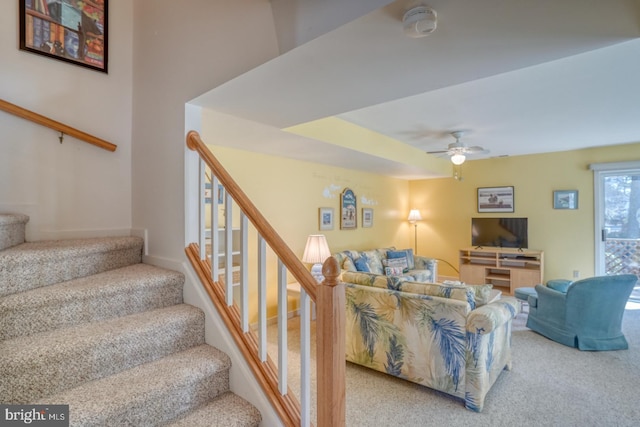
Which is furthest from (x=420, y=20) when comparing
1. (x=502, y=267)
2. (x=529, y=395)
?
(x=502, y=267)

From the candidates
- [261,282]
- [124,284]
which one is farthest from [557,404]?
[124,284]

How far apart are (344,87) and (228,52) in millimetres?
659

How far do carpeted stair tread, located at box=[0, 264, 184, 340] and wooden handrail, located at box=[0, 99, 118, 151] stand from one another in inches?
35.7

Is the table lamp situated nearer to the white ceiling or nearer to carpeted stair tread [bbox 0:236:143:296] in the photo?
the white ceiling

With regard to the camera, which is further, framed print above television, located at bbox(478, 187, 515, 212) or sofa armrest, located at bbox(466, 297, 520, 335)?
framed print above television, located at bbox(478, 187, 515, 212)

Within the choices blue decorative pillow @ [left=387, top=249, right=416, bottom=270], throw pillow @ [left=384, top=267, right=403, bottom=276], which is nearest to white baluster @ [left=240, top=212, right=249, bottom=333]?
throw pillow @ [left=384, top=267, right=403, bottom=276]

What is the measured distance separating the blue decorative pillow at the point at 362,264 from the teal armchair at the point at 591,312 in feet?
→ 7.09

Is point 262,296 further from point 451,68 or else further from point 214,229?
point 451,68

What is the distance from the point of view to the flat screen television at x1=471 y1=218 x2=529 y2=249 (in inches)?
218

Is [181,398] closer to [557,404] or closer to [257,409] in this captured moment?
[257,409]

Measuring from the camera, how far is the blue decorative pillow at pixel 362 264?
14.9 ft

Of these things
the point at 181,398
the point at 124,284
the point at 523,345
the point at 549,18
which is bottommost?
the point at 523,345

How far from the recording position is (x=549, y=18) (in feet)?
3.71

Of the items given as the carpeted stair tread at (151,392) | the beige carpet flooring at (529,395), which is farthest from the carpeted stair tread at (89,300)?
the beige carpet flooring at (529,395)
